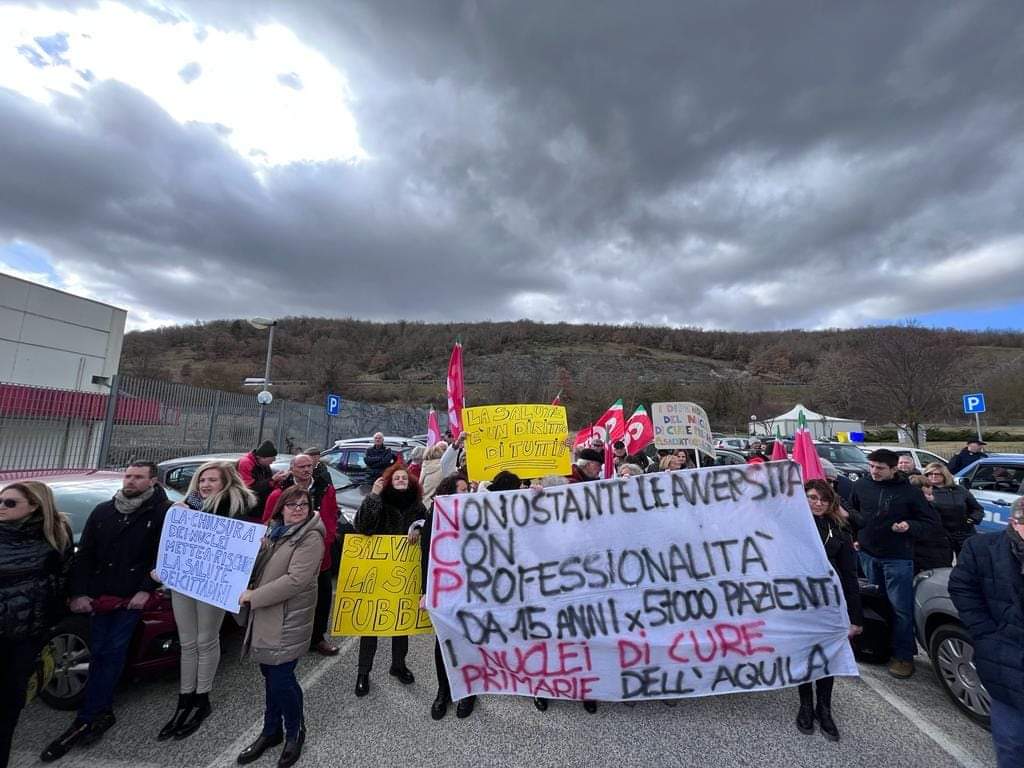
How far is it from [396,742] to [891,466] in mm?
4588

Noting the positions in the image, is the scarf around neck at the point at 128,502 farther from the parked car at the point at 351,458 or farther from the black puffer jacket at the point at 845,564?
the parked car at the point at 351,458

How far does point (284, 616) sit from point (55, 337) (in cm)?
1543

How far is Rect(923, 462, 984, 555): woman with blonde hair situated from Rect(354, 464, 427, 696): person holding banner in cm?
556

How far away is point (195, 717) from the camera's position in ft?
10.9

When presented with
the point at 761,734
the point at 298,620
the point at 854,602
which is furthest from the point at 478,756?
the point at 854,602

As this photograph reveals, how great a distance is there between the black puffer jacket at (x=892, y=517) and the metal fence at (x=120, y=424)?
43.6ft

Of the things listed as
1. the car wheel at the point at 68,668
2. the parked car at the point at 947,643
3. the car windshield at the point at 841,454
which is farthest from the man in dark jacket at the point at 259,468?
the car windshield at the point at 841,454

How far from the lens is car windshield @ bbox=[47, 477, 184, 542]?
4.10 meters

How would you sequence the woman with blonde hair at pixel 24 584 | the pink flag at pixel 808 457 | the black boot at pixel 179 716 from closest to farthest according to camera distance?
1. the woman with blonde hair at pixel 24 584
2. the black boot at pixel 179 716
3. the pink flag at pixel 808 457

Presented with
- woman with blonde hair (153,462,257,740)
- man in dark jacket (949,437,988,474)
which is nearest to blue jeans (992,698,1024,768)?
woman with blonde hair (153,462,257,740)

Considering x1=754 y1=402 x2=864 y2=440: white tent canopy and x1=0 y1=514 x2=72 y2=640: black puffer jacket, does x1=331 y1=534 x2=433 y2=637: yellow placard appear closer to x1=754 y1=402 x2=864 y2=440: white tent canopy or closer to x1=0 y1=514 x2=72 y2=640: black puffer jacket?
x1=0 y1=514 x2=72 y2=640: black puffer jacket

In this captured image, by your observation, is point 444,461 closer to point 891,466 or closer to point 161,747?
point 161,747

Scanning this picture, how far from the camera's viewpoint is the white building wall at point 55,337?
12633 mm

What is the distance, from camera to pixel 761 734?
10.7ft
